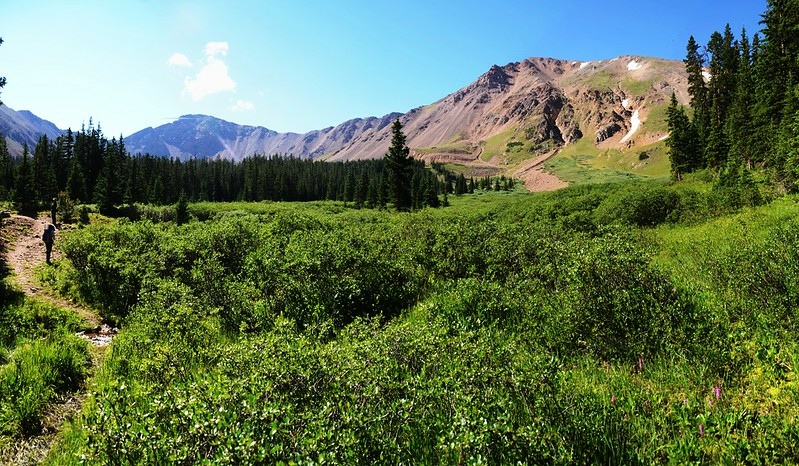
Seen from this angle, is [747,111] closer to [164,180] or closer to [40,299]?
[40,299]

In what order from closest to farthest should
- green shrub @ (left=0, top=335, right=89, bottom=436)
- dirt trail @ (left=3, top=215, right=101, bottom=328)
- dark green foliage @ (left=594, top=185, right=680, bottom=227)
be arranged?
green shrub @ (left=0, top=335, right=89, bottom=436), dirt trail @ (left=3, top=215, right=101, bottom=328), dark green foliage @ (left=594, top=185, right=680, bottom=227)

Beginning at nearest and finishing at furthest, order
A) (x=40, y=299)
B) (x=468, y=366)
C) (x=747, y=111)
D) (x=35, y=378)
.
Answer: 1. (x=468, y=366)
2. (x=35, y=378)
3. (x=40, y=299)
4. (x=747, y=111)

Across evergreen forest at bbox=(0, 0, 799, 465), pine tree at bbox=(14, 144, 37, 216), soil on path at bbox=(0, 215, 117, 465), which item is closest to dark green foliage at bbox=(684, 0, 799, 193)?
evergreen forest at bbox=(0, 0, 799, 465)

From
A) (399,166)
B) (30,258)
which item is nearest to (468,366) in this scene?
(30,258)

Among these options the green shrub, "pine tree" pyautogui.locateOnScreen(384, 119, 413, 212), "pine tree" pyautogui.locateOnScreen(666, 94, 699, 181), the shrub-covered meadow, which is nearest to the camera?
the shrub-covered meadow

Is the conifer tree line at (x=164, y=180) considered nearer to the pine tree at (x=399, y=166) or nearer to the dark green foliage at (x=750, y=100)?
the pine tree at (x=399, y=166)

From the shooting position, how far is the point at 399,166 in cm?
5047

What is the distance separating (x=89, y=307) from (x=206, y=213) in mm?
58374

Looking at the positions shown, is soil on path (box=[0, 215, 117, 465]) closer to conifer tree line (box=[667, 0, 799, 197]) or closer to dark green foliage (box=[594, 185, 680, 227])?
dark green foliage (box=[594, 185, 680, 227])

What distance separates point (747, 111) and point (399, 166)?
1639 inches

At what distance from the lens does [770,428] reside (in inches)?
132

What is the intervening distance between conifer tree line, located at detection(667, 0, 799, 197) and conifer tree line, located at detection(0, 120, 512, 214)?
33271 mm

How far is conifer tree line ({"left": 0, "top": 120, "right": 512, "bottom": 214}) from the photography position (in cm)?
5781

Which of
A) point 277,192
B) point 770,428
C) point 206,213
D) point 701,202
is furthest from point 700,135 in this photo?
point 277,192
